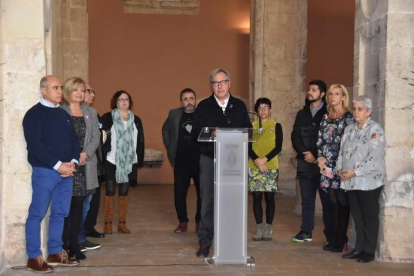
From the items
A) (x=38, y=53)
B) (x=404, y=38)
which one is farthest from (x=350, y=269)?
(x=38, y=53)

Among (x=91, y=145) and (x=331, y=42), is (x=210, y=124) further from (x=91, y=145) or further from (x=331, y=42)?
(x=331, y=42)

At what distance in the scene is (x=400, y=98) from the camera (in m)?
5.21

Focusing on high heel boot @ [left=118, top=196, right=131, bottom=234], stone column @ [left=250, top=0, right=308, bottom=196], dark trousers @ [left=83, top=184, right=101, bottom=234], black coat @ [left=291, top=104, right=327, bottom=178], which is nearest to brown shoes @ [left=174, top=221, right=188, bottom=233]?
high heel boot @ [left=118, top=196, right=131, bottom=234]

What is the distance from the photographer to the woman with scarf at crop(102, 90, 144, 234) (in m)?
6.29

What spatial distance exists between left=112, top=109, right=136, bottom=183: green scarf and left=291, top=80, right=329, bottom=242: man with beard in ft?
5.50

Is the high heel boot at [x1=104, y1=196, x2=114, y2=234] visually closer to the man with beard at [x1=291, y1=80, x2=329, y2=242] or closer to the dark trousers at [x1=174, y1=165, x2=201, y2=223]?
the dark trousers at [x1=174, y1=165, x2=201, y2=223]

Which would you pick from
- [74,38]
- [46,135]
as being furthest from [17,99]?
[74,38]

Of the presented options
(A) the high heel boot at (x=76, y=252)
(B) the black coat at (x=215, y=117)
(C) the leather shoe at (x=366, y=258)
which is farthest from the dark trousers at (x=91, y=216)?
(C) the leather shoe at (x=366, y=258)

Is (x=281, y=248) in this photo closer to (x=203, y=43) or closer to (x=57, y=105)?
(x=57, y=105)

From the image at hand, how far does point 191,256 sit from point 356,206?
4.88ft

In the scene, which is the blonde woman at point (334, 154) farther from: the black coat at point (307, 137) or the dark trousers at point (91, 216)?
the dark trousers at point (91, 216)

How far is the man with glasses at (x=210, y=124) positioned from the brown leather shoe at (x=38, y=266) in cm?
129

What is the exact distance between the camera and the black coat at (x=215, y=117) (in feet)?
17.3

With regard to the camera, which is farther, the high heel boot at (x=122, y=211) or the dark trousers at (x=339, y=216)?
the high heel boot at (x=122, y=211)
